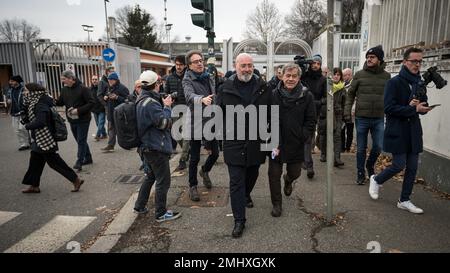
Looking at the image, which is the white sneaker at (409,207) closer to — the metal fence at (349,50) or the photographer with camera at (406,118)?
the photographer with camera at (406,118)

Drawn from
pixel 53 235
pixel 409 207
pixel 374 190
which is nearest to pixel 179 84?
pixel 53 235

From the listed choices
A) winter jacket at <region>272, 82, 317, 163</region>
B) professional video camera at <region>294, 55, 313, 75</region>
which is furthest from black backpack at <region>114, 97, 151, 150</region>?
professional video camera at <region>294, 55, 313, 75</region>

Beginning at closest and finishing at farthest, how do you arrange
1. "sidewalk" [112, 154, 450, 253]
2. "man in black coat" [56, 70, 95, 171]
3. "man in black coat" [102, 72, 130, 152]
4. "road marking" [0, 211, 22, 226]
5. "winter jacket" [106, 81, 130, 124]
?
"sidewalk" [112, 154, 450, 253], "road marking" [0, 211, 22, 226], "man in black coat" [56, 70, 95, 171], "man in black coat" [102, 72, 130, 152], "winter jacket" [106, 81, 130, 124]

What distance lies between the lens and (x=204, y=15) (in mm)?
6676

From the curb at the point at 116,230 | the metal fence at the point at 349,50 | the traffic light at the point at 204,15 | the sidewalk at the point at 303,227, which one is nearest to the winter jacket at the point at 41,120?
the curb at the point at 116,230

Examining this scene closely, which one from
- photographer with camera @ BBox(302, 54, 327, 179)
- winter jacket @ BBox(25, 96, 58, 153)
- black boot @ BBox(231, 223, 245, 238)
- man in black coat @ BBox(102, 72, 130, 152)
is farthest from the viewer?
man in black coat @ BBox(102, 72, 130, 152)

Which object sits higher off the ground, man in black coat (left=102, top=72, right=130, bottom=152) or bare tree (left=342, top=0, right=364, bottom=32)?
bare tree (left=342, top=0, right=364, bottom=32)

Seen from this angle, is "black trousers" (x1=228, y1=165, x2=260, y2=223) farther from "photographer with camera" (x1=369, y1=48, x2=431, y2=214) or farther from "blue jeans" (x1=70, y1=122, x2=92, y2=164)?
"blue jeans" (x1=70, y1=122, x2=92, y2=164)

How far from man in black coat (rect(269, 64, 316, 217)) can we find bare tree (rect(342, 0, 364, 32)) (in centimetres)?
3076

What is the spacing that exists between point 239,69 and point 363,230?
7.55ft

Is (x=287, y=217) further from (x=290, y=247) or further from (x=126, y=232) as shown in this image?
(x=126, y=232)

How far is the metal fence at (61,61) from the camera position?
18.4 metres

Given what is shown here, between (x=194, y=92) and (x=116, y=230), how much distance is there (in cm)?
207

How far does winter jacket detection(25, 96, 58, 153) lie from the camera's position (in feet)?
16.8
